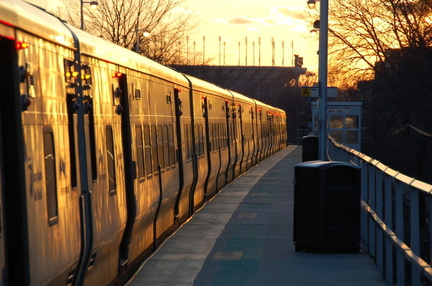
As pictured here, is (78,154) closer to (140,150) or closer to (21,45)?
(21,45)

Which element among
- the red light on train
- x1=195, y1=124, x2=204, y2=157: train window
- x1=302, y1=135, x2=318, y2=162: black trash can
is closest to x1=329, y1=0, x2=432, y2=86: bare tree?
x1=302, y1=135, x2=318, y2=162: black trash can

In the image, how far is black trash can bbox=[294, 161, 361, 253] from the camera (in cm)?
1438

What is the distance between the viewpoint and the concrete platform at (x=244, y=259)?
1241cm

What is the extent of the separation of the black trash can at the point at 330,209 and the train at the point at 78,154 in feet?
6.97

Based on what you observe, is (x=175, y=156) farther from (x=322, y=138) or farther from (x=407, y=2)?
(x=407, y=2)

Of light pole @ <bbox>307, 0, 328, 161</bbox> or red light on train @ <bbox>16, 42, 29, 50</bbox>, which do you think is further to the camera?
light pole @ <bbox>307, 0, 328, 161</bbox>

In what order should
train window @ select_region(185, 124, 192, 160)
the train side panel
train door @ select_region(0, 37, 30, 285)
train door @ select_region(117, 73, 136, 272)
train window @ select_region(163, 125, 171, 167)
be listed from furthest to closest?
1. train window @ select_region(185, 124, 192, 160)
2. train window @ select_region(163, 125, 171, 167)
3. train door @ select_region(117, 73, 136, 272)
4. the train side panel
5. train door @ select_region(0, 37, 30, 285)

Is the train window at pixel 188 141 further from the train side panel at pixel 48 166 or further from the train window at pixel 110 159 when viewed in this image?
the train side panel at pixel 48 166

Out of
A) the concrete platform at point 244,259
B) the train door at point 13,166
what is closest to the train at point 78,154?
the train door at point 13,166

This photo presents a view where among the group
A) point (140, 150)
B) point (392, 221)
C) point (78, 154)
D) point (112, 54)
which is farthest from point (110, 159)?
point (392, 221)

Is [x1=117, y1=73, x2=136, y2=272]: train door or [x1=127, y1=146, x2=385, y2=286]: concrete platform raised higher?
[x1=117, y1=73, x2=136, y2=272]: train door

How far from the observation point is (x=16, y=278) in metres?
7.07

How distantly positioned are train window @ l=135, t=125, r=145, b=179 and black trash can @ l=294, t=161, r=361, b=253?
2368mm

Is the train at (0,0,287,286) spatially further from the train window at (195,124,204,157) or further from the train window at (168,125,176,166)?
the train window at (195,124,204,157)
